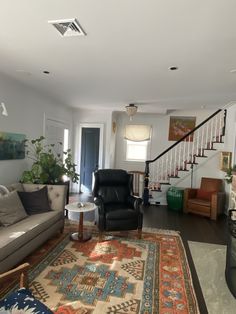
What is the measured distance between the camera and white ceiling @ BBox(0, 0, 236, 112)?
176cm

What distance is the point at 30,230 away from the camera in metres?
2.71

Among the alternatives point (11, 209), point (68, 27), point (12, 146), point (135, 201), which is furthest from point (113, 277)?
point (12, 146)

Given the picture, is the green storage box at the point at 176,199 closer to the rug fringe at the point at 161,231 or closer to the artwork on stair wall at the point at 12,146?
the rug fringe at the point at 161,231

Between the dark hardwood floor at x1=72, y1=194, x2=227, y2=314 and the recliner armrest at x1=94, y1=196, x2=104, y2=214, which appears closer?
the recliner armrest at x1=94, y1=196, x2=104, y2=214

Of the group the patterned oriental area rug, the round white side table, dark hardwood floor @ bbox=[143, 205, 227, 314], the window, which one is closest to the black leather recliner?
the round white side table

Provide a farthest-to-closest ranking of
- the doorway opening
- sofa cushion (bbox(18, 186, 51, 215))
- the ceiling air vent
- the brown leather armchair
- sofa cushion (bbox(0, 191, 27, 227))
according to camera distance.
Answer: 1. the doorway opening
2. the brown leather armchair
3. sofa cushion (bbox(18, 186, 51, 215))
4. sofa cushion (bbox(0, 191, 27, 227))
5. the ceiling air vent

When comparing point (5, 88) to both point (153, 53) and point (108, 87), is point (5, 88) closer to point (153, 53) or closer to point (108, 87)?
point (108, 87)

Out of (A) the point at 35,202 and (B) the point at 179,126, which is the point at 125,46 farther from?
(B) the point at 179,126

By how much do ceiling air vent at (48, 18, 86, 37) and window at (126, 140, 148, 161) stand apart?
5013mm

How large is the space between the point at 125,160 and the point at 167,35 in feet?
16.8

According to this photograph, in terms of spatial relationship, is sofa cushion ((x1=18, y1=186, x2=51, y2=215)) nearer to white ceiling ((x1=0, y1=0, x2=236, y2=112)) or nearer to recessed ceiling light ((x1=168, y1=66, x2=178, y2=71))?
white ceiling ((x1=0, y1=0, x2=236, y2=112))

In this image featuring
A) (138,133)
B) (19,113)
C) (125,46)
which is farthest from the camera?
(138,133)

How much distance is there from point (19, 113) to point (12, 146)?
0.66m

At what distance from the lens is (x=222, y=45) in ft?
7.55
